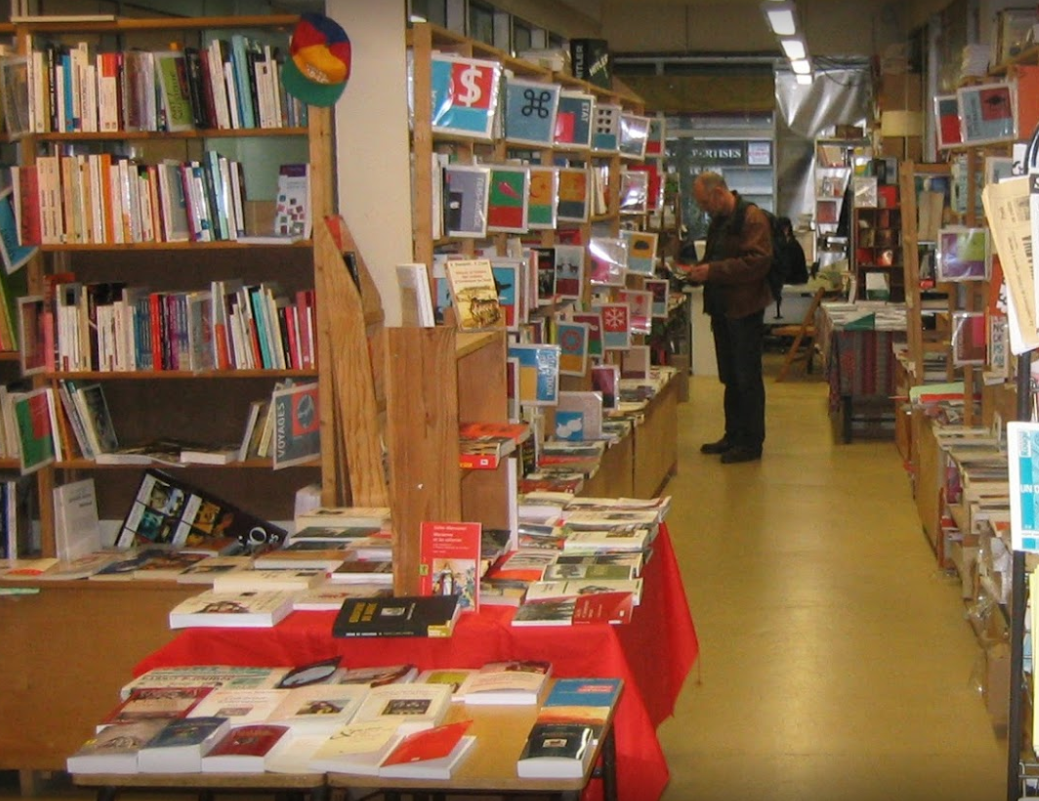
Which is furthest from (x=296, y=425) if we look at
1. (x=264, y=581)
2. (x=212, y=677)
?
(x=212, y=677)

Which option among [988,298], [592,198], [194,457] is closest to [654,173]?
[592,198]

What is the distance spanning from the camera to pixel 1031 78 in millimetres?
5258

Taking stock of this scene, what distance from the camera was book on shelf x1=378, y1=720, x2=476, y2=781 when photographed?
2.63 meters

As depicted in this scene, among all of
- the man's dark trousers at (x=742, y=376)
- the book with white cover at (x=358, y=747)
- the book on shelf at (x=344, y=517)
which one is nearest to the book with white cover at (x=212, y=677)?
the book with white cover at (x=358, y=747)

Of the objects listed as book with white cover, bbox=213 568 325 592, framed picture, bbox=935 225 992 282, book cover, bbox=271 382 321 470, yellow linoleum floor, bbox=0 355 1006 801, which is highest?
framed picture, bbox=935 225 992 282

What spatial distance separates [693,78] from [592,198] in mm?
9095

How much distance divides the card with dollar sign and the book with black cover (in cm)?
222

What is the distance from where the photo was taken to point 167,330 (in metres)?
4.86

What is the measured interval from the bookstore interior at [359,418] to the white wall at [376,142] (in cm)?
1

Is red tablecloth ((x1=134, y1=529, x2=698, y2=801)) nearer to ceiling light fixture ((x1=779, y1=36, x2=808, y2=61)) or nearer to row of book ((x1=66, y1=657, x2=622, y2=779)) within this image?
row of book ((x1=66, y1=657, x2=622, y2=779))

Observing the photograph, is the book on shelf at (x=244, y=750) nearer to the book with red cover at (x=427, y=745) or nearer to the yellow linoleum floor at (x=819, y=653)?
the book with red cover at (x=427, y=745)

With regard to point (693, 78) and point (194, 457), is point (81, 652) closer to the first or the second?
point (194, 457)

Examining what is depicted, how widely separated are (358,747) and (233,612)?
0.80m

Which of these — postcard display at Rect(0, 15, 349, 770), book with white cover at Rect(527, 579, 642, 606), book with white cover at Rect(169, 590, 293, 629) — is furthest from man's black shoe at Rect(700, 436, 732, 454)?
book with white cover at Rect(169, 590, 293, 629)
